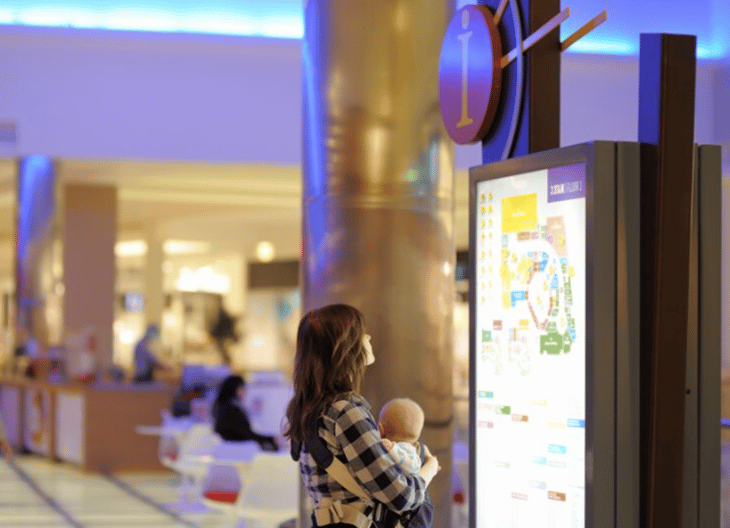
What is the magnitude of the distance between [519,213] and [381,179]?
167cm

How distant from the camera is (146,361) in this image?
1361cm

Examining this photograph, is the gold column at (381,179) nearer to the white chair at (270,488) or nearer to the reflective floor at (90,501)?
the white chair at (270,488)

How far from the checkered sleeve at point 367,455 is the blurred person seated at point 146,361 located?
1025cm

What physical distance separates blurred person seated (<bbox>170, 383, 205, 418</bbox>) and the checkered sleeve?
8.29m

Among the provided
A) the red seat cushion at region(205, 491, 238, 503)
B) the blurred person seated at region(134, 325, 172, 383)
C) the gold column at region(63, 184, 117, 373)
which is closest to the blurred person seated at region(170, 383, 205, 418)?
the blurred person seated at region(134, 325, 172, 383)

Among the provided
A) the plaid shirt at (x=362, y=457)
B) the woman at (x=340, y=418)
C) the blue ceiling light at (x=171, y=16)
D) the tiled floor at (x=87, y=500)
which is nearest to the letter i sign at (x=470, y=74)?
the woman at (x=340, y=418)

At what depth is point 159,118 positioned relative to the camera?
37.8ft

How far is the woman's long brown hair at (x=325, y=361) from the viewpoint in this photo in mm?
2844

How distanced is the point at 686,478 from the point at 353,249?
2.17m

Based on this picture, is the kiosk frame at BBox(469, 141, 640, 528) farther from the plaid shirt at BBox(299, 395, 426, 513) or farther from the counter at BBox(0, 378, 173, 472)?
the counter at BBox(0, 378, 173, 472)

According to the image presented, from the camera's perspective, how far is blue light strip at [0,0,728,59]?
436 inches

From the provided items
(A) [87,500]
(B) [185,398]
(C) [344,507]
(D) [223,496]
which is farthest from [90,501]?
(C) [344,507]

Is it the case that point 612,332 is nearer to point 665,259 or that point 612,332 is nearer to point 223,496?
point 665,259

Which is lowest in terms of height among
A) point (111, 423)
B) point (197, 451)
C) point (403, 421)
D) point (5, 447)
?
point (5, 447)
